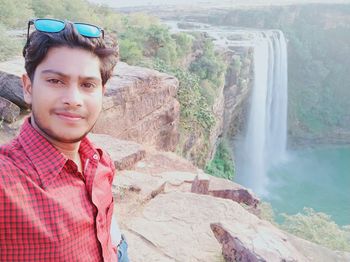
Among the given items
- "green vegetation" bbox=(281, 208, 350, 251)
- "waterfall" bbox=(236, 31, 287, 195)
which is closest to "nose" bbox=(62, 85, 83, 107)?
"green vegetation" bbox=(281, 208, 350, 251)

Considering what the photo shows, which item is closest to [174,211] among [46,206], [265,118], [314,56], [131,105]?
[46,206]

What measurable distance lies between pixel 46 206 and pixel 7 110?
3760mm

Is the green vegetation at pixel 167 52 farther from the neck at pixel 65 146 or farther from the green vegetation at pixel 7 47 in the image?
the neck at pixel 65 146

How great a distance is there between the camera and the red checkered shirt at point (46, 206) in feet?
3.36

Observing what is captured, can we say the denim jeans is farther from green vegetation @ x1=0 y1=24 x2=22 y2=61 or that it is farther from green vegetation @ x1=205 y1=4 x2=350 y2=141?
green vegetation @ x1=205 y1=4 x2=350 y2=141

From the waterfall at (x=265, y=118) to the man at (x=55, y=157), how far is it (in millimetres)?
17864

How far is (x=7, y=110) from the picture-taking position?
177 inches

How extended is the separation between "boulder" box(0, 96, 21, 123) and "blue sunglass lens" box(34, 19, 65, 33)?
362 cm

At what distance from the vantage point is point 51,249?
42.6 inches

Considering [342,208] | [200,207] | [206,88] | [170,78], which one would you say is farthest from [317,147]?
[200,207]

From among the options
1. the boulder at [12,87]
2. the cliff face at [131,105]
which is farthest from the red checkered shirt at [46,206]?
the boulder at [12,87]

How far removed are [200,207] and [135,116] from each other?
3.42m

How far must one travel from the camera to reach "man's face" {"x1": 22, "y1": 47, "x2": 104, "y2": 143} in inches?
43.9

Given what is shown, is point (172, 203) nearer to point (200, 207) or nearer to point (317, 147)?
point (200, 207)
